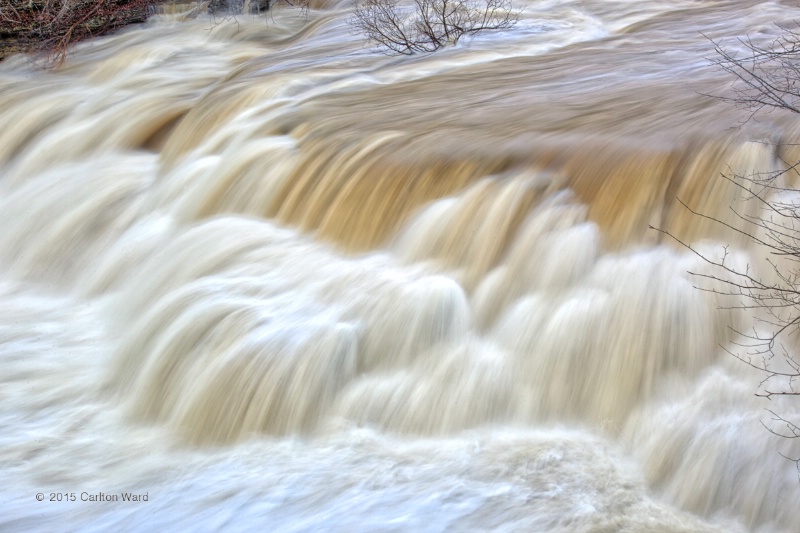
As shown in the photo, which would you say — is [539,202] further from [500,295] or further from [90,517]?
[90,517]

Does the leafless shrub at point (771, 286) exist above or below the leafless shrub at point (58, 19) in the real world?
below

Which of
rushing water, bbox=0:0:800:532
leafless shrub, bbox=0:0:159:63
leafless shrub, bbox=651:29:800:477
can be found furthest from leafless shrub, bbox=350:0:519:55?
leafless shrub, bbox=651:29:800:477

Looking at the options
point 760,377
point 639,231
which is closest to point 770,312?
point 760,377

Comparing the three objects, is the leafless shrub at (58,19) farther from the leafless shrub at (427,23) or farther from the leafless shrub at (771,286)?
the leafless shrub at (771,286)

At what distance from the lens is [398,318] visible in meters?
4.23

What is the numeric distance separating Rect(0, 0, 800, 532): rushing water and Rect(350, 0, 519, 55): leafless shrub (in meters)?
0.93

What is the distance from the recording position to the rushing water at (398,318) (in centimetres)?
354

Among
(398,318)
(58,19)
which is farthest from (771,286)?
(58,19)

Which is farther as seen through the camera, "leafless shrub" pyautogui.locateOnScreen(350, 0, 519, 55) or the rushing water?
"leafless shrub" pyautogui.locateOnScreen(350, 0, 519, 55)

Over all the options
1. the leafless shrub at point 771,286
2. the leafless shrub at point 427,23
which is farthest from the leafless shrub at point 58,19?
the leafless shrub at point 771,286

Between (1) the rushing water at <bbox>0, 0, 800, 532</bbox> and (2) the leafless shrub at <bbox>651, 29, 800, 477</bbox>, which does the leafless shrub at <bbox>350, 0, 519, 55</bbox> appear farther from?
(2) the leafless shrub at <bbox>651, 29, 800, 477</bbox>

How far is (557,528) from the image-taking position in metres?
3.30

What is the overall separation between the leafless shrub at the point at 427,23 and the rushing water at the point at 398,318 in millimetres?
929

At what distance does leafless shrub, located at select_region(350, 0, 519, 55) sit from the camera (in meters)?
7.30
